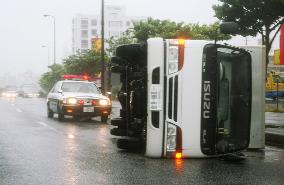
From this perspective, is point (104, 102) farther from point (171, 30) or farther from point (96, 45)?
point (96, 45)

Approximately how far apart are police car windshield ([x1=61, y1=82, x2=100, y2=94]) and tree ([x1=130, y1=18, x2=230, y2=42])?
2193 cm

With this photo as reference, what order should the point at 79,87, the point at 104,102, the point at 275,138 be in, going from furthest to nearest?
the point at 79,87 < the point at 104,102 < the point at 275,138

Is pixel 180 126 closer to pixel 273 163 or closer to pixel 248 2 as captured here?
pixel 273 163

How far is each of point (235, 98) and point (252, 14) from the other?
16.6 m

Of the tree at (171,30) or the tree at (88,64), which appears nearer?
the tree at (171,30)

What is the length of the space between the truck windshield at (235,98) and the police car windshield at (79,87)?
9.82 meters

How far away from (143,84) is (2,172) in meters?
3.04

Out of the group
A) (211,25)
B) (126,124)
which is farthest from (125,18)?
(126,124)

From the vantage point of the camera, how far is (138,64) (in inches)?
380

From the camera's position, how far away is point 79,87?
717 inches

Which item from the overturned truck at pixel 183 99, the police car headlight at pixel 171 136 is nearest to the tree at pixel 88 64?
the overturned truck at pixel 183 99

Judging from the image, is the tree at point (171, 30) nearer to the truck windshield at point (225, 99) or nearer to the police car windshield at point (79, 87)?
the police car windshield at point (79, 87)

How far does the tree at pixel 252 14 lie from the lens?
23656mm

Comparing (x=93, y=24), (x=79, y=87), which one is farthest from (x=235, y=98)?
(x=93, y=24)
